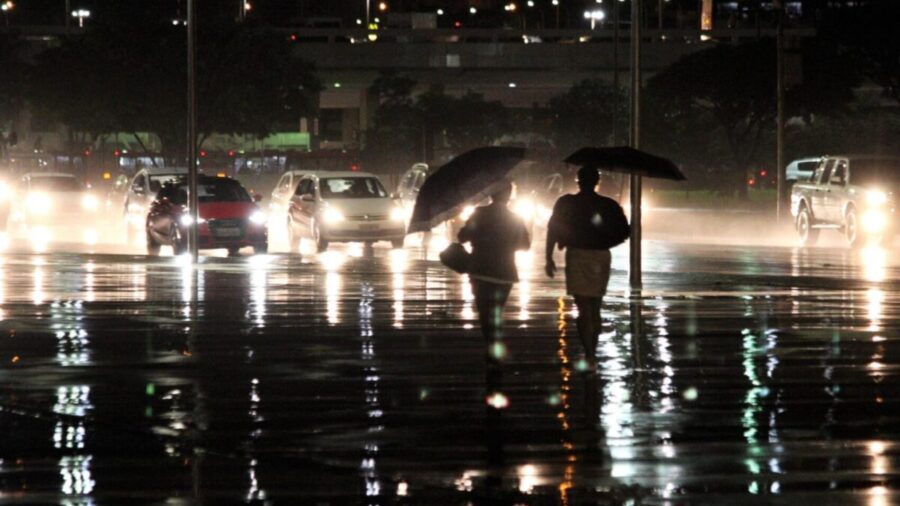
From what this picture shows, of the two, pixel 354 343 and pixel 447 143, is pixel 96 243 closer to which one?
pixel 354 343

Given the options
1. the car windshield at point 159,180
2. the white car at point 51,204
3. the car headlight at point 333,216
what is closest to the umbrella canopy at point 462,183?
the car headlight at point 333,216

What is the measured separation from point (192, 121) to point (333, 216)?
6.91 metres

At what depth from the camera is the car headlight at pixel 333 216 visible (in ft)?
132

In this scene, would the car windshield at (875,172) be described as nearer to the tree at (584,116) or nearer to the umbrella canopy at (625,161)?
the umbrella canopy at (625,161)

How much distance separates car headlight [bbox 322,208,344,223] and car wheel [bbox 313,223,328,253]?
39 cm

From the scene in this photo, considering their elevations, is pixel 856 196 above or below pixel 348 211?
above

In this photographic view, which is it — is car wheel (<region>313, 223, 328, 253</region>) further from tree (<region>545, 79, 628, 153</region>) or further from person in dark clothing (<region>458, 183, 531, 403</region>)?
tree (<region>545, 79, 628, 153</region>)

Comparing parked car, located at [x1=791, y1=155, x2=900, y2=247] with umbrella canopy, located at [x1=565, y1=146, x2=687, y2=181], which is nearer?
umbrella canopy, located at [x1=565, y1=146, x2=687, y2=181]

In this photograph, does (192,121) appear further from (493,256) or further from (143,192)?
(493,256)

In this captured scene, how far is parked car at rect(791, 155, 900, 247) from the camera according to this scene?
3888 centimetres

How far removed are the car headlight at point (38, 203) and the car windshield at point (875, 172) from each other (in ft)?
84.5

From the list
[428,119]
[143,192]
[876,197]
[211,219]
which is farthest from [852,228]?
[428,119]

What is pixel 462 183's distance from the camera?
15.9m

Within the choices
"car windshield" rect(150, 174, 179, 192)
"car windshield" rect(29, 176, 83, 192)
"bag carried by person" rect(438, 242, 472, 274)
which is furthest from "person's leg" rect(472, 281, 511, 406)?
"car windshield" rect(29, 176, 83, 192)
